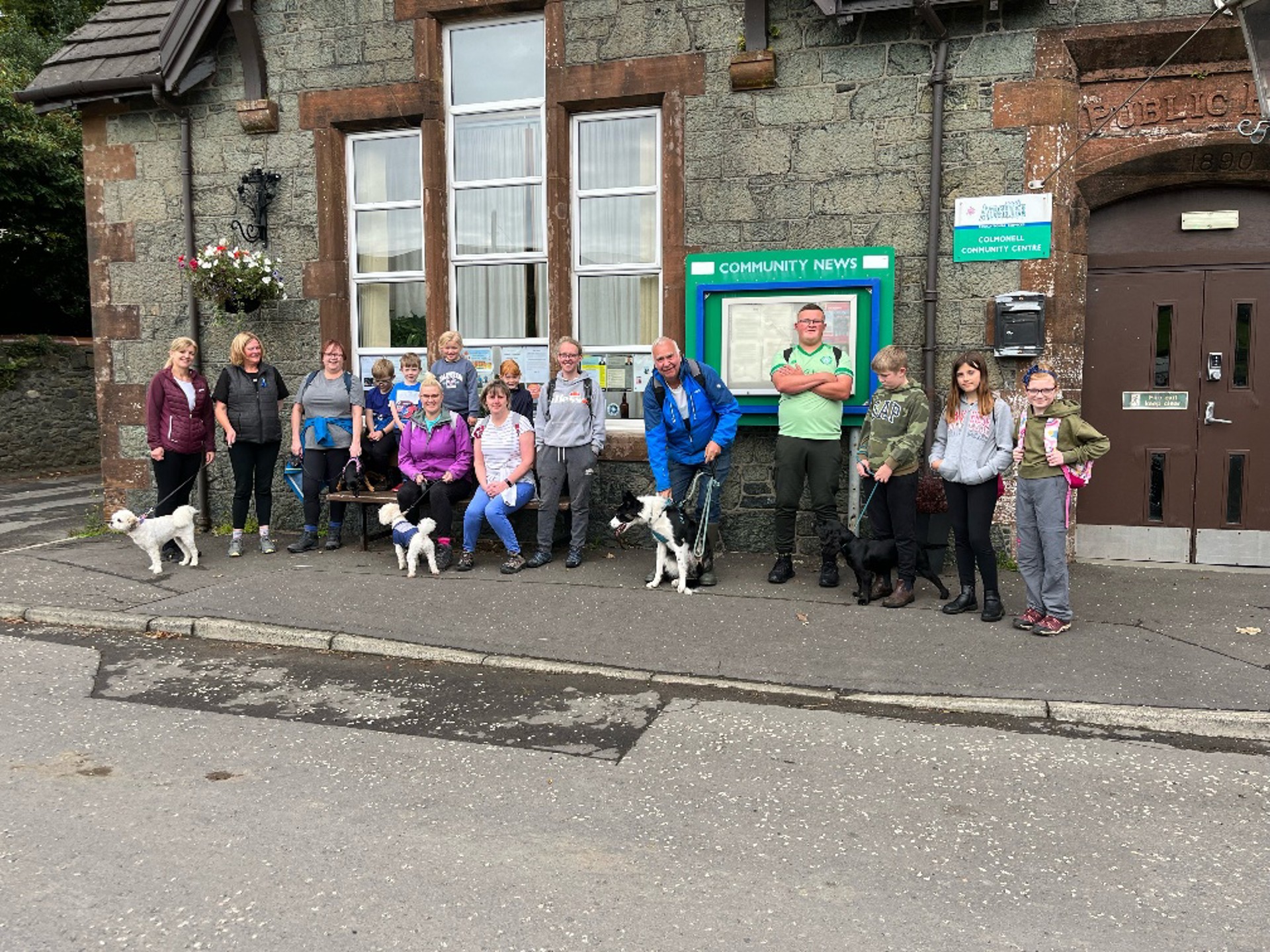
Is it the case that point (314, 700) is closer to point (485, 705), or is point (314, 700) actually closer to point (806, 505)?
point (485, 705)

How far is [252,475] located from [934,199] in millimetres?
6443

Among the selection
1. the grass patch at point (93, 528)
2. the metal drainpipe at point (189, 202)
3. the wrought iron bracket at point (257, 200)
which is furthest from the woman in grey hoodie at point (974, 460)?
the grass patch at point (93, 528)

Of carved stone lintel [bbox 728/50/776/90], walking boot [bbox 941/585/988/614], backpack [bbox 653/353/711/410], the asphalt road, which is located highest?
carved stone lintel [bbox 728/50/776/90]

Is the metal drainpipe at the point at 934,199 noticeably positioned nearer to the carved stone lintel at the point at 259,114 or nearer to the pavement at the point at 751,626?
the pavement at the point at 751,626

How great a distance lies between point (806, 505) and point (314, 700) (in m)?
4.62

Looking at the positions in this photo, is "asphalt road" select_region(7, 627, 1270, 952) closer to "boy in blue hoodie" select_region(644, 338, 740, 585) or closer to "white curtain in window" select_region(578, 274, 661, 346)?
"boy in blue hoodie" select_region(644, 338, 740, 585)

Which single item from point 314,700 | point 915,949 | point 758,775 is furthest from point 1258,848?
point 314,700

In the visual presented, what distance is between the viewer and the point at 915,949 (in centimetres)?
288

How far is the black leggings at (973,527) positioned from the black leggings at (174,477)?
6474 mm

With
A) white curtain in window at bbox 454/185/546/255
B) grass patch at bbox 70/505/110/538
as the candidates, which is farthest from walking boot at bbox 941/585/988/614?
grass patch at bbox 70/505/110/538

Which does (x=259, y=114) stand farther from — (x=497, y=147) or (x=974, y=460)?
(x=974, y=460)

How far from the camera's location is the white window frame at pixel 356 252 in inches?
372

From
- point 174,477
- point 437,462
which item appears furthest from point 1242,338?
point 174,477

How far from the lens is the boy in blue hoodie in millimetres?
7422
